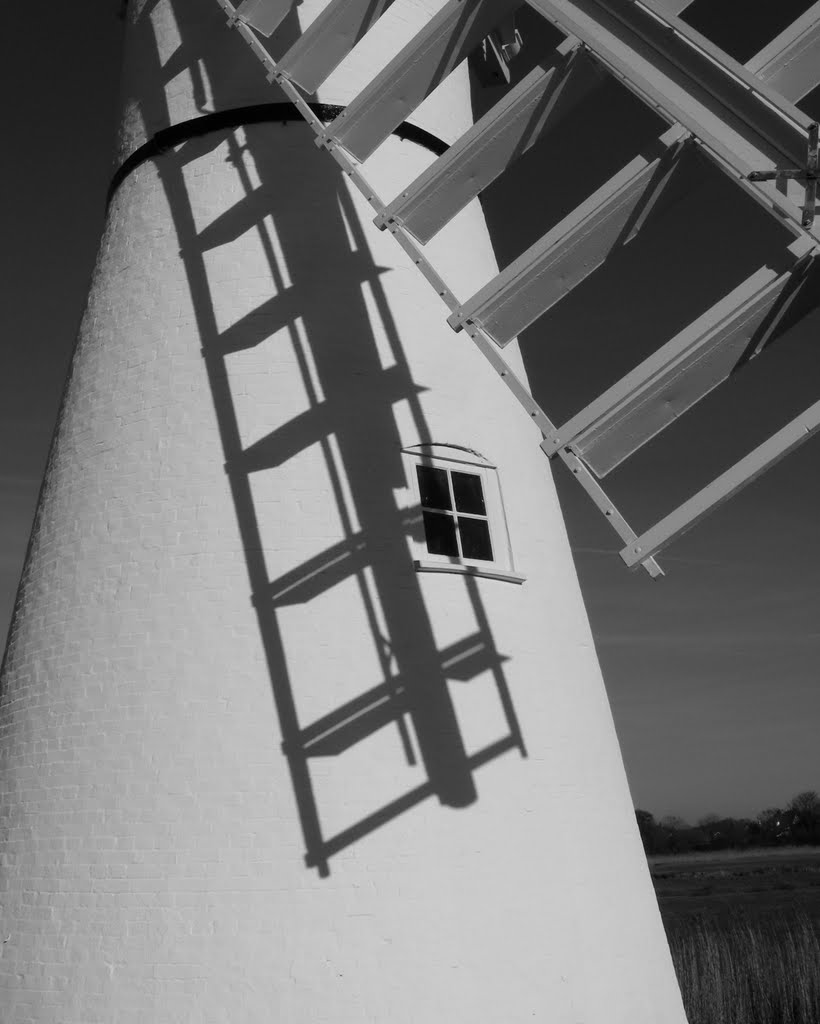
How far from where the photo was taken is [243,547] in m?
5.38

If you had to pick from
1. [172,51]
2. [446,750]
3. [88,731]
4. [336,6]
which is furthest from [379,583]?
[172,51]

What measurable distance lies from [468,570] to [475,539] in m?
0.35

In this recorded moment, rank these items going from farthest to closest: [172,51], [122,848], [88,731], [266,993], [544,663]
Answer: [172,51], [544,663], [88,731], [122,848], [266,993]

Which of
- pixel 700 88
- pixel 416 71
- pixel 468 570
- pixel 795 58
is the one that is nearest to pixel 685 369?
pixel 700 88

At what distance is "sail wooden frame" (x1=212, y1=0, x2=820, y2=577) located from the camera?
3988mm

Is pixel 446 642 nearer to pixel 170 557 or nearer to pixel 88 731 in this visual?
pixel 170 557

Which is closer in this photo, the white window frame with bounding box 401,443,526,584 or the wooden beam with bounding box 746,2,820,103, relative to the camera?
the wooden beam with bounding box 746,2,820,103

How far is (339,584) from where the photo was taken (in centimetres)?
528

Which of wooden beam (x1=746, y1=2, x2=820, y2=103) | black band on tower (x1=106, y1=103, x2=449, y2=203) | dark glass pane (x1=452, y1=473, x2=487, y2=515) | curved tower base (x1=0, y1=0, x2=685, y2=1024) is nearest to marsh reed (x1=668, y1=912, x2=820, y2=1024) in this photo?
curved tower base (x1=0, y1=0, x2=685, y2=1024)

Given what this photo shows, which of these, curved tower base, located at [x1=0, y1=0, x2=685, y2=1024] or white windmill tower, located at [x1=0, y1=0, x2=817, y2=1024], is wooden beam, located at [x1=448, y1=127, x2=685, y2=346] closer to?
white windmill tower, located at [x1=0, y1=0, x2=817, y2=1024]

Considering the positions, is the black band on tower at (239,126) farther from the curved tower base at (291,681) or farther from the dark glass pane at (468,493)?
the dark glass pane at (468,493)

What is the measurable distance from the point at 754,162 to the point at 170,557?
3.64 metres

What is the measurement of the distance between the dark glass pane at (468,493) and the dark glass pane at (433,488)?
8cm

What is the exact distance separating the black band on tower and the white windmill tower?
0.11 ft
